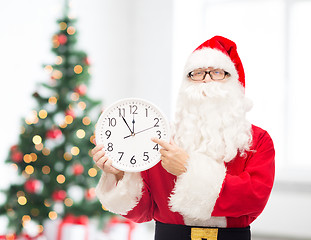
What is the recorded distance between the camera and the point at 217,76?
1788 mm

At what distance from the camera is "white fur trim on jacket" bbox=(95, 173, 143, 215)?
5.49 feet

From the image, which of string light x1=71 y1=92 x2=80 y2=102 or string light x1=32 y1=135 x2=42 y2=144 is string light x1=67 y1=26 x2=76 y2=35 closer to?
string light x1=71 y1=92 x2=80 y2=102

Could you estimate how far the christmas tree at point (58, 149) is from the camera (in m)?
3.19

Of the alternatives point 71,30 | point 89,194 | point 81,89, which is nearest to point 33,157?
point 89,194

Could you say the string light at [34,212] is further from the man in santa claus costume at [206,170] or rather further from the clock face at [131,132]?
the clock face at [131,132]

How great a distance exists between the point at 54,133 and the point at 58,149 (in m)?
0.13

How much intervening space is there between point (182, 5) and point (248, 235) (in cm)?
349

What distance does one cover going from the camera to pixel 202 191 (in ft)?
5.07

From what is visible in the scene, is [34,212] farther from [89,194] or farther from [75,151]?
[75,151]

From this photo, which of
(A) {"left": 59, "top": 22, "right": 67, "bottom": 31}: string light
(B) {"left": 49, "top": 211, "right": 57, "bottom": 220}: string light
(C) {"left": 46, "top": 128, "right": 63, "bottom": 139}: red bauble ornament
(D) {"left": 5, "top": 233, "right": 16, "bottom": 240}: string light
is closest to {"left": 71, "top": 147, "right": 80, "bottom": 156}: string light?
(C) {"left": 46, "top": 128, "right": 63, "bottom": 139}: red bauble ornament

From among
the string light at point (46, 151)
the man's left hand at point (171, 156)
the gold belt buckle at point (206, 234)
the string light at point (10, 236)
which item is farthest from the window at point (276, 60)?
the man's left hand at point (171, 156)

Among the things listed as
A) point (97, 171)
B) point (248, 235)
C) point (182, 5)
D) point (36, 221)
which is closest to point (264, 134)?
point (248, 235)

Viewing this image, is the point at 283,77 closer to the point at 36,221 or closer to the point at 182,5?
the point at 182,5

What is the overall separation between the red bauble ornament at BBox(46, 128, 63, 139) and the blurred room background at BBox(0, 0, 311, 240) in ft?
1.62
